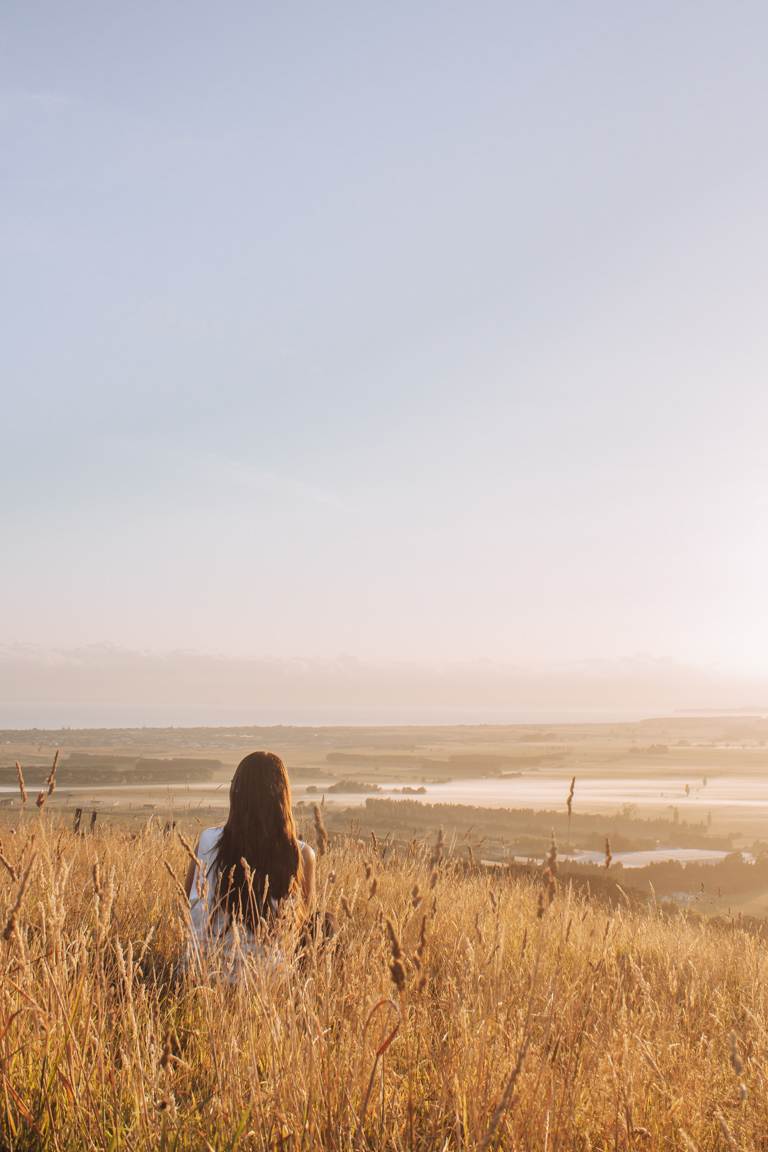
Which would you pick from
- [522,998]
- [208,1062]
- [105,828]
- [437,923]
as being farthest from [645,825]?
[208,1062]

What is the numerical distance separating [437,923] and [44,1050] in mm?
3713

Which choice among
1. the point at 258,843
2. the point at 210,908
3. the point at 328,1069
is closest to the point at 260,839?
the point at 258,843

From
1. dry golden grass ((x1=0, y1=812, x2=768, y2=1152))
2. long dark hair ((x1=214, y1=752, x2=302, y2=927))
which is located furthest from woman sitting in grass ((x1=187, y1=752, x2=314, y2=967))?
dry golden grass ((x1=0, y1=812, x2=768, y2=1152))

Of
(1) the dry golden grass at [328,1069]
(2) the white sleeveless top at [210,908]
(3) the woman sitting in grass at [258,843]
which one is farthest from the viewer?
(3) the woman sitting in grass at [258,843]

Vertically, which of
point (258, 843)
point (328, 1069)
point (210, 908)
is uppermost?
point (258, 843)

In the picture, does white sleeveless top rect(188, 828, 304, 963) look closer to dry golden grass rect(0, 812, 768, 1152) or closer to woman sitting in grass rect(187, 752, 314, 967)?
woman sitting in grass rect(187, 752, 314, 967)

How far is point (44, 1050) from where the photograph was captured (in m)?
2.61

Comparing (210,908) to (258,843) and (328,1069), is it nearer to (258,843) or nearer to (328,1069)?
(258,843)

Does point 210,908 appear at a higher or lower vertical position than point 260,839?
lower

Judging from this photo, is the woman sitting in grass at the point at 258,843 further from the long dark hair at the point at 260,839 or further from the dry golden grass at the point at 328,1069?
the dry golden grass at the point at 328,1069

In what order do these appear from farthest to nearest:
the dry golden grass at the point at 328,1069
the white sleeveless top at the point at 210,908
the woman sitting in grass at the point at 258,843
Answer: the woman sitting in grass at the point at 258,843
the white sleeveless top at the point at 210,908
the dry golden grass at the point at 328,1069

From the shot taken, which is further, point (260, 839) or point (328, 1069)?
point (260, 839)

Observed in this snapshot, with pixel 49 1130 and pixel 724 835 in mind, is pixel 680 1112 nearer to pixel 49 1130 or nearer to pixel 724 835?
pixel 49 1130

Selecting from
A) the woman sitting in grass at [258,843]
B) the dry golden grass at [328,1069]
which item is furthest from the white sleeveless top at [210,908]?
the dry golden grass at [328,1069]
